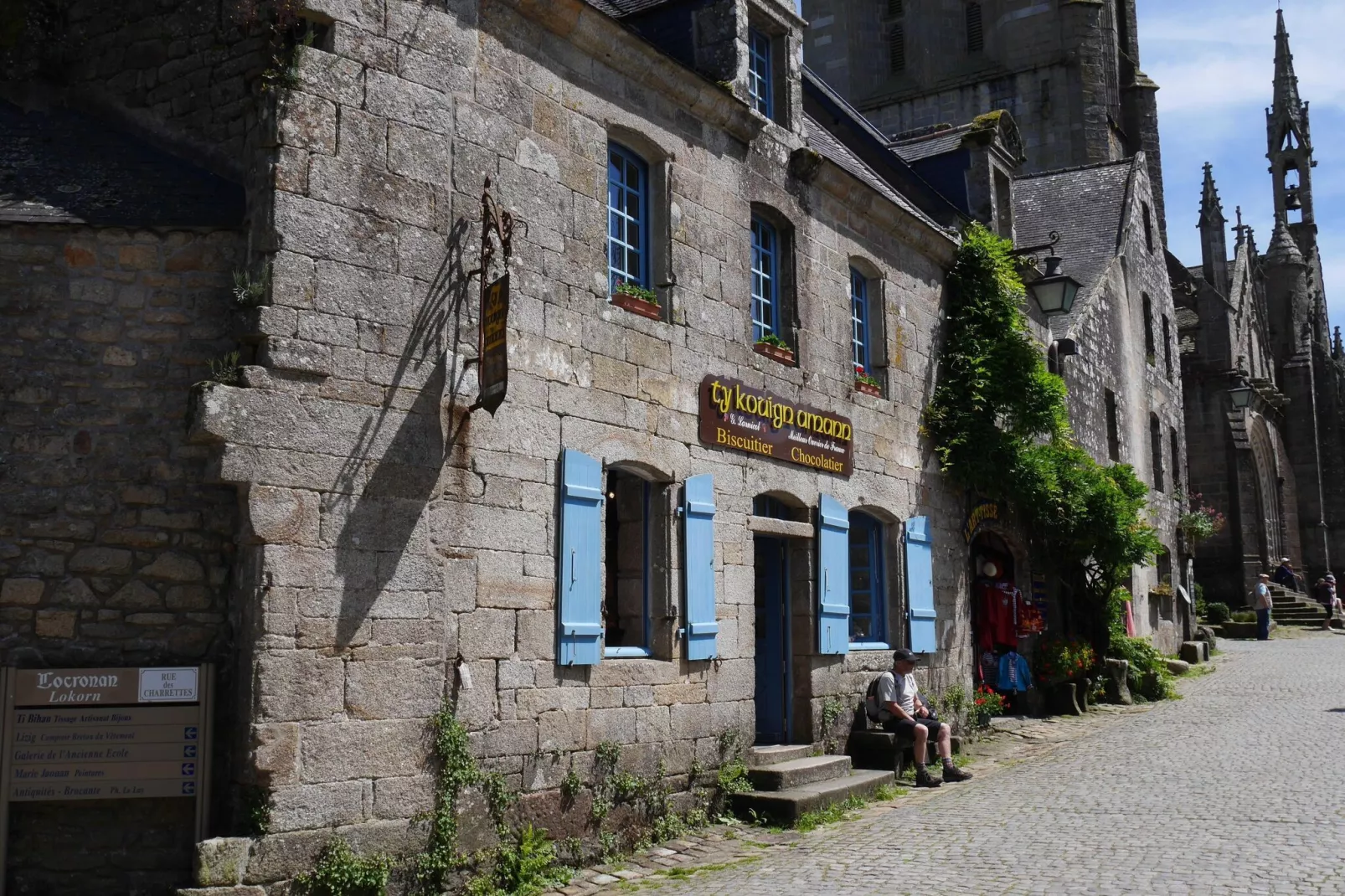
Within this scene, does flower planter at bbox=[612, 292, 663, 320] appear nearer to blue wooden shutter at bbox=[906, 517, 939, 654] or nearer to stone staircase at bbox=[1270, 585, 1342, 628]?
blue wooden shutter at bbox=[906, 517, 939, 654]

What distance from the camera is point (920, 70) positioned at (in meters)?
30.0

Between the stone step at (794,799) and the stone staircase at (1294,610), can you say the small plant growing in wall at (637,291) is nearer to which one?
the stone step at (794,799)

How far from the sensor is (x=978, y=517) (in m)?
13.3

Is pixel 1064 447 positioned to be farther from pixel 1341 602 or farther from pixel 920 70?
pixel 1341 602

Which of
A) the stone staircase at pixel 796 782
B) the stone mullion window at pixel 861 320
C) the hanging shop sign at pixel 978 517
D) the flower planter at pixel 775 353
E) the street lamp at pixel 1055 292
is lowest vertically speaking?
the stone staircase at pixel 796 782

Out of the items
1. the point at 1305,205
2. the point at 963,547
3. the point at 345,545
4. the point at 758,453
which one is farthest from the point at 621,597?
the point at 1305,205

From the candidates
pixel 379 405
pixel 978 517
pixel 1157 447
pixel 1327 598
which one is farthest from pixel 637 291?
pixel 1327 598

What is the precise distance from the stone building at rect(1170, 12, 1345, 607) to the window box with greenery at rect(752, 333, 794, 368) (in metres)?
22.6

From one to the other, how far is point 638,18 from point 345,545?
19.7ft

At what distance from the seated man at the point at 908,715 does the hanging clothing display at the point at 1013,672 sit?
387cm

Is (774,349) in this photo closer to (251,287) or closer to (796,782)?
(796,782)

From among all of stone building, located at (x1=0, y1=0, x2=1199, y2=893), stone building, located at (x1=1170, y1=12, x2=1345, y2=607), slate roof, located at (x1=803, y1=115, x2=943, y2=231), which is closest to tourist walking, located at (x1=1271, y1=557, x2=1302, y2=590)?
stone building, located at (x1=1170, y1=12, x2=1345, y2=607)

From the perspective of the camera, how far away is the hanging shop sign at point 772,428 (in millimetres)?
9180

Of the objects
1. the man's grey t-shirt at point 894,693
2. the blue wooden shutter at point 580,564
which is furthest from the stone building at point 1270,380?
the blue wooden shutter at point 580,564
